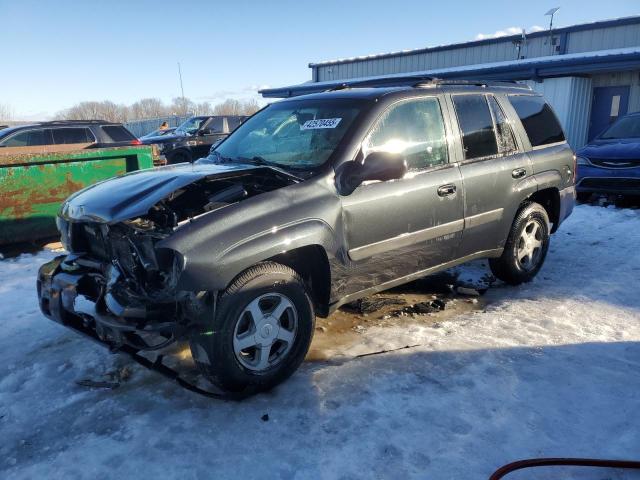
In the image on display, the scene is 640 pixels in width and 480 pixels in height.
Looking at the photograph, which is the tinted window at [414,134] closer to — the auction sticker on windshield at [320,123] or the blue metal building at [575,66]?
the auction sticker on windshield at [320,123]

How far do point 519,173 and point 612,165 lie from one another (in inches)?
217

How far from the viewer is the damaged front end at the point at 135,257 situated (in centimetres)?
283

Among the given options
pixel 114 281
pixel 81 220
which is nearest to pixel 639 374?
pixel 114 281

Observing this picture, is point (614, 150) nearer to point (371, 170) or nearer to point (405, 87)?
point (405, 87)

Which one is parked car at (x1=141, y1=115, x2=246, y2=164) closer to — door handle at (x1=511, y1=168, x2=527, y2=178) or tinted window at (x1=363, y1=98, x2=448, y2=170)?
door handle at (x1=511, y1=168, x2=527, y2=178)

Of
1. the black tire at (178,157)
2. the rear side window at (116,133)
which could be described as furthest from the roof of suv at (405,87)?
the black tire at (178,157)

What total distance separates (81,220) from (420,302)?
9.61 feet

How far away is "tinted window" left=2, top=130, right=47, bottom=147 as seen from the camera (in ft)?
33.9

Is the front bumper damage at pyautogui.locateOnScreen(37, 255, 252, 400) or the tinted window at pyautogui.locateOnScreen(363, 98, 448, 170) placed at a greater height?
the tinted window at pyautogui.locateOnScreen(363, 98, 448, 170)

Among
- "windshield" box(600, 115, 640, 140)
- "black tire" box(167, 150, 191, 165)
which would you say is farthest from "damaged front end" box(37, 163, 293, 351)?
"black tire" box(167, 150, 191, 165)

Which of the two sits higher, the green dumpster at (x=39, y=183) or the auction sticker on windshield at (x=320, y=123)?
the auction sticker on windshield at (x=320, y=123)

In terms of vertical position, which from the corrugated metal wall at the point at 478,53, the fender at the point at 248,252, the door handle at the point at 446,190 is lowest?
the fender at the point at 248,252

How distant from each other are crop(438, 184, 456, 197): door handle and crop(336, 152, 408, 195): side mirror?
2.32 feet

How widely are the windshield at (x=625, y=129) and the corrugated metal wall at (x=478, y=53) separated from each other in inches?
307
